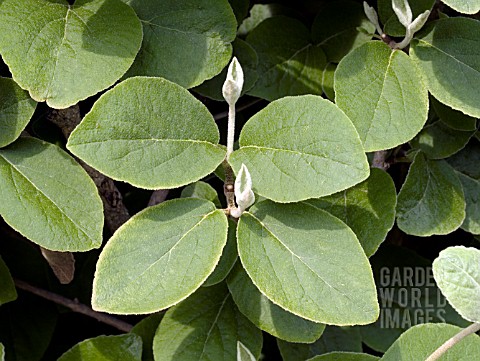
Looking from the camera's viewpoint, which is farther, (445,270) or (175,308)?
(175,308)

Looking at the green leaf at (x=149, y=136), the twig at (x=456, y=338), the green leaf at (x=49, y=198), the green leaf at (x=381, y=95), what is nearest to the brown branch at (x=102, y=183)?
the green leaf at (x=49, y=198)

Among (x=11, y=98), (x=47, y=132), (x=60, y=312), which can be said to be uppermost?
(x=11, y=98)

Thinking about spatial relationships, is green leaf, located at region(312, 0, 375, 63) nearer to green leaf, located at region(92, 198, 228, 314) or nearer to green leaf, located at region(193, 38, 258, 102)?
green leaf, located at region(193, 38, 258, 102)

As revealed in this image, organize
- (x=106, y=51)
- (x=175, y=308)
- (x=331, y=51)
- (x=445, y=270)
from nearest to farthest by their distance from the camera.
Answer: (x=445, y=270) < (x=106, y=51) < (x=175, y=308) < (x=331, y=51)

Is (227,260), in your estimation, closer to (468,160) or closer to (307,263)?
(307,263)

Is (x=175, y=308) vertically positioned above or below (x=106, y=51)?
below

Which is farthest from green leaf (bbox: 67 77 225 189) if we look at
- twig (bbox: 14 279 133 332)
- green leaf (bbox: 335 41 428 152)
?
twig (bbox: 14 279 133 332)

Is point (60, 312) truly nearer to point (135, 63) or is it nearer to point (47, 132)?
point (47, 132)

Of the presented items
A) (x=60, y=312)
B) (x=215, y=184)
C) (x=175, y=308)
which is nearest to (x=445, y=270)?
(x=175, y=308)

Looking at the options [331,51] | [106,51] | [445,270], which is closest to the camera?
[445,270]
